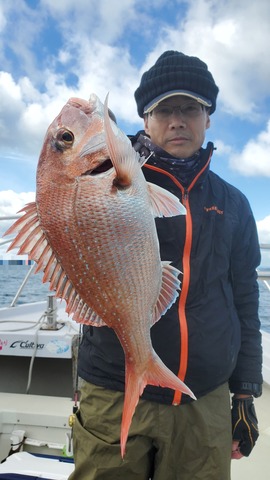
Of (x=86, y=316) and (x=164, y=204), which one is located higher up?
(x=164, y=204)

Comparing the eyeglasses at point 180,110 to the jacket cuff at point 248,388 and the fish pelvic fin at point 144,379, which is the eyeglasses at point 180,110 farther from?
the jacket cuff at point 248,388

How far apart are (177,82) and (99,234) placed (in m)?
1.12

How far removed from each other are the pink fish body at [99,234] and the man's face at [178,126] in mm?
644

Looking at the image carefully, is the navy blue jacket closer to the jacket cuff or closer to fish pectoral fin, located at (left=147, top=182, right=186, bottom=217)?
the jacket cuff

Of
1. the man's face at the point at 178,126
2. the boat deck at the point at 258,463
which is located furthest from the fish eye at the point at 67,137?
the boat deck at the point at 258,463

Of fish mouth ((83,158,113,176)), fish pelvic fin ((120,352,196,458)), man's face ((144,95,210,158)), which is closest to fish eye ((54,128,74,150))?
fish mouth ((83,158,113,176))

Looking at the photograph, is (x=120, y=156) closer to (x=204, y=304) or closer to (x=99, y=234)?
(x=99, y=234)

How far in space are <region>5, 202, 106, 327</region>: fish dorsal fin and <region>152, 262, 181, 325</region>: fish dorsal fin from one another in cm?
28

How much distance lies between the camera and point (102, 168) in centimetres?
138

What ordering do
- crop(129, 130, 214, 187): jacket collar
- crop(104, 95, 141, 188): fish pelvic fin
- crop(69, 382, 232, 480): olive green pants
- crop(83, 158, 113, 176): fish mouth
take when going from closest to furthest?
crop(104, 95, 141, 188): fish pelvic fin < crop(83, 158, 113, 176): fish mouth < crop(69, 382, 232, 480): olive green pants < crop(129, 130, 214, 187): jacket collar

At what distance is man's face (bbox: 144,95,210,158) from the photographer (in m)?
1.96

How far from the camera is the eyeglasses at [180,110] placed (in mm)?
1979

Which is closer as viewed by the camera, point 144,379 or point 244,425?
point 144,379

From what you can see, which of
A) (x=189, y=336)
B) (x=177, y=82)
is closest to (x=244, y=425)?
(x=189, y=336)
